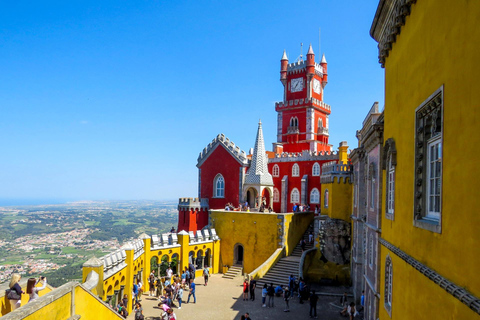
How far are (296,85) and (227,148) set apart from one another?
1315cm

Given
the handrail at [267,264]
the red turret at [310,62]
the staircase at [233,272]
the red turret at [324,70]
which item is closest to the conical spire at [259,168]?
the handrail at [267,264]

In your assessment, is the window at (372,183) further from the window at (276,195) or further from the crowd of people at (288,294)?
the window at (276,195)

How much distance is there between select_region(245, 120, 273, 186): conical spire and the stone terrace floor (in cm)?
1098

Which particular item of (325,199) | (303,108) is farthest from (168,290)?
(303,108)

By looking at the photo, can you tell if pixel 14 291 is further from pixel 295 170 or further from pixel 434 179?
pixel 295 170

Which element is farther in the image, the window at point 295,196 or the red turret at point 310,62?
the red turret at point 310,62

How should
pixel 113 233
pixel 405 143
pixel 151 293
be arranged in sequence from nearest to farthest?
pixel 405 143
pixel 151 293
pixel 113 233

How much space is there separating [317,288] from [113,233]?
12456 centimetres

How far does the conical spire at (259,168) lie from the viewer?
3180 cm

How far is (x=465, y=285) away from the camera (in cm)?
442

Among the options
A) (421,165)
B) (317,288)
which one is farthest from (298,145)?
(421,165)

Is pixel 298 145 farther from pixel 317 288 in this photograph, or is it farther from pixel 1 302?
pixel 1 302

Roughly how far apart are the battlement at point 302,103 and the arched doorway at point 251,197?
12643 mm

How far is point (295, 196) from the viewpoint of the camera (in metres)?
34.1
